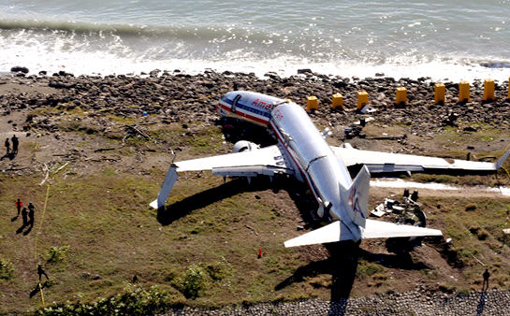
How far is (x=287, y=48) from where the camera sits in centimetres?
9644

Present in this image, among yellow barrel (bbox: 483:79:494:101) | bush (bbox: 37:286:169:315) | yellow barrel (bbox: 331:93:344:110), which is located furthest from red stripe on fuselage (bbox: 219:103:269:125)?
yellow barrel (bbox: 483:79:494:101)

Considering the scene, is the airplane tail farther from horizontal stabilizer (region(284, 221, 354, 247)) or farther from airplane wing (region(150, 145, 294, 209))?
airplane wing (region(150, 145, 294, 209))

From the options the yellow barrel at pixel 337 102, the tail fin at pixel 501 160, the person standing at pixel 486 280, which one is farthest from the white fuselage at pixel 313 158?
the tail fin at pixel 501 160

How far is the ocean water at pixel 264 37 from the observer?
3526 inches

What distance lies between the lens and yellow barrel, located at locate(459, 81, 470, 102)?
68.9 m

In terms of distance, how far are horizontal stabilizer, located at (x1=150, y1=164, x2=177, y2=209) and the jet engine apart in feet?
28.2

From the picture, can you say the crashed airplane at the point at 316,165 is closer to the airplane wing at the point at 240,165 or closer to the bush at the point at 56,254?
the airplane wing at the point at 240,165

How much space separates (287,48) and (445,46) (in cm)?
2501

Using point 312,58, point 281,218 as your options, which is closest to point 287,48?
point 312,58

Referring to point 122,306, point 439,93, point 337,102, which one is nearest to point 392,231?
point 122,306

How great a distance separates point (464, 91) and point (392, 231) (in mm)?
34762

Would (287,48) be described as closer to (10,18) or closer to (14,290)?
(10,18)

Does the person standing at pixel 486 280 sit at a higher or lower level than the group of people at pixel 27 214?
lower

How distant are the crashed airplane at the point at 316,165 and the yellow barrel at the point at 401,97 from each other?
15.5 meters
